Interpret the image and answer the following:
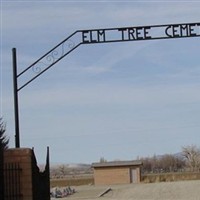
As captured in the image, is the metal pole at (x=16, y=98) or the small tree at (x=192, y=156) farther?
the small tree at (x=192, y=156)

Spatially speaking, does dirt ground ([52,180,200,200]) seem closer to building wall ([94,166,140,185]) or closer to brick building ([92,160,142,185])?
building wall ([94,166,140,185])

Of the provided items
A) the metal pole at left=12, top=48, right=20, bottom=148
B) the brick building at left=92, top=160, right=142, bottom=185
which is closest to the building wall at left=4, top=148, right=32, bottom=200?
the metal pole at left=12, top=48, right=20, bottom=148

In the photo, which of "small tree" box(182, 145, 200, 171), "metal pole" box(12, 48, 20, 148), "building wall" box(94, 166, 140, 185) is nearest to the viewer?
"metal pole" box(12, 48, 20, 148)

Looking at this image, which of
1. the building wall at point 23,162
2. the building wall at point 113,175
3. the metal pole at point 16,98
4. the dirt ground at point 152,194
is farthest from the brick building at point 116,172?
the building wall at point 23,162

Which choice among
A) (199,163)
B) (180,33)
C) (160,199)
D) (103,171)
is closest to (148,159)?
(199,163)

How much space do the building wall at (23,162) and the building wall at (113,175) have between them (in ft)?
274

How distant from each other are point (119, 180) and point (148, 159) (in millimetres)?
94883

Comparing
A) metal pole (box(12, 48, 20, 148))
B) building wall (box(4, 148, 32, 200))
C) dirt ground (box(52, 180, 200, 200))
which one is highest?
metal pole (box(12, 48, 20, 148))

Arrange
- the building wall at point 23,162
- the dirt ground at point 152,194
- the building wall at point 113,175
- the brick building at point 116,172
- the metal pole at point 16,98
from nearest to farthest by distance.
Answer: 1. the building wall at point 23,162
2. the metal pole at point 16,98
3. the dirt ground at point 152,194
4. the building wall at point 113,175
5. the brick building at point 116,172

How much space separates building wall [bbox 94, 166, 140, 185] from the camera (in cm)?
9819

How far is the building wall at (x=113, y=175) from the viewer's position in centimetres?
9819

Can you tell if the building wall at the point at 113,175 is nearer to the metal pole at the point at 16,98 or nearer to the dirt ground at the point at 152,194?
the dirt ground at the point at 152,194

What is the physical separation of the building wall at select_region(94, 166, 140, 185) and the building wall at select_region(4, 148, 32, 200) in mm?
83466

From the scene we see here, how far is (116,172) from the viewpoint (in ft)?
328
